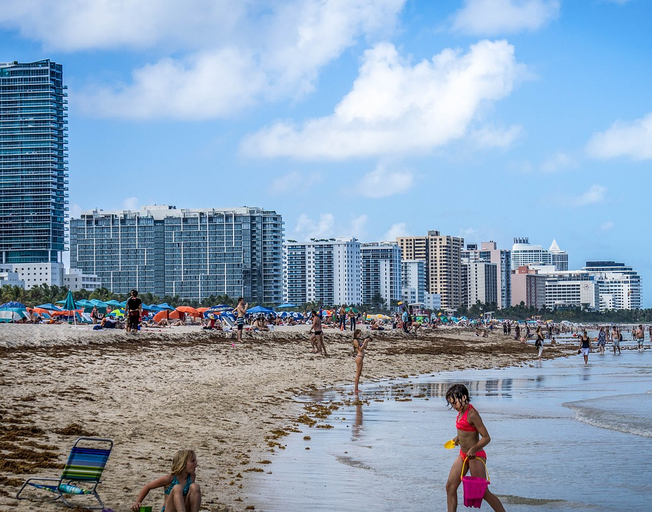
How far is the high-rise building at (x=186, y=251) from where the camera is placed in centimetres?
18025

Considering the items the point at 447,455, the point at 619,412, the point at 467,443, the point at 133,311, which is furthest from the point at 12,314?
the point at 467,443

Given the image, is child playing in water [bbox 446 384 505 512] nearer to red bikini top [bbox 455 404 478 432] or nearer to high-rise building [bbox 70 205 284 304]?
red bikini top [bbox 455 404 478 432]

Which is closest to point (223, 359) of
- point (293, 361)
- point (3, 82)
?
point (293, 361)

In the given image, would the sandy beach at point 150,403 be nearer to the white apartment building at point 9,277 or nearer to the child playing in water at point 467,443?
the child playing in water at point 467,443

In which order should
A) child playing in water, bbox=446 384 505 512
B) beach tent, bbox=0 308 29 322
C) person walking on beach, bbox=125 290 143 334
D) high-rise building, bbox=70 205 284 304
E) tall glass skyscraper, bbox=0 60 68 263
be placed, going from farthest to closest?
tall glass skyscraper, bbox=0 60 68 263
high-rise building, bbox=70 205 284 304
beach tent, bbox=0 308 29 322
person walking on beach, bbox=125 290 143 334
child playing in water, bbox=446 384 505 512

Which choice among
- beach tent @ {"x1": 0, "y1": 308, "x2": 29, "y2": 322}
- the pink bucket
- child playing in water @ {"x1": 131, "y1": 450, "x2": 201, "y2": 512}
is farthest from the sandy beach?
beach tent @ {"x1": 0, "y1": 308, "x2": 29, "y2": 322}

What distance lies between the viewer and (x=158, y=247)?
7288 inches

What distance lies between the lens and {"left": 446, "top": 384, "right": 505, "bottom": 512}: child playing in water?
7742 millimetres

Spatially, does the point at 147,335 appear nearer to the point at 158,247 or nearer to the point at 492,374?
the point at 492,374

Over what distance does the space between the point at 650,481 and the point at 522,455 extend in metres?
2.13

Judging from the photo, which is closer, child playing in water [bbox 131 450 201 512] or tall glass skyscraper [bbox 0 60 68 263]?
child playing in water [bbox 131 450 201 512]

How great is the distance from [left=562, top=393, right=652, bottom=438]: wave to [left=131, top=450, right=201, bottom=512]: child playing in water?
992cm

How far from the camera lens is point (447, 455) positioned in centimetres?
1196

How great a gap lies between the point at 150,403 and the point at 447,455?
563cm
